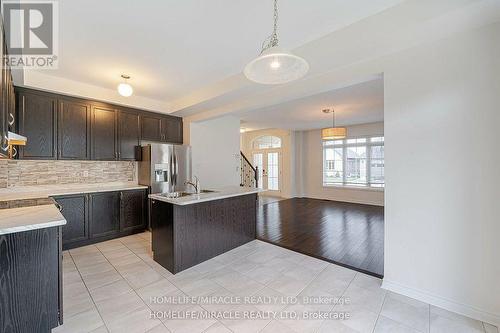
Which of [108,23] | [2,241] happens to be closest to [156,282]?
[2,241]

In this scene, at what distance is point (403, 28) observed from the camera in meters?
2.07

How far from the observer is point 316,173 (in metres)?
8.40

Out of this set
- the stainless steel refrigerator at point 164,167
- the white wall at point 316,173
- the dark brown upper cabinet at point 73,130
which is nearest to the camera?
the dark brown upper cabinet at point 73,130

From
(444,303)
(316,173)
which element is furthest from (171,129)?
(316,173)

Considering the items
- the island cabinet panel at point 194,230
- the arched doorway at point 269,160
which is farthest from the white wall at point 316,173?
the island cabinet panel at point 194,230

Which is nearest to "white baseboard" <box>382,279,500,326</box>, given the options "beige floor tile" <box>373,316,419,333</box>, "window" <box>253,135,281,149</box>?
"beige floor tile" <box>373,316,419,333</box>

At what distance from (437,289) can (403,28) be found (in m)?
2.50

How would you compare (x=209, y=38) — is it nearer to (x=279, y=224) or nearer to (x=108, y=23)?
(x=108, y=23)

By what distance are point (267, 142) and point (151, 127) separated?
5651 millimetres

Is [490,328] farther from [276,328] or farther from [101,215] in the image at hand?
[101,215]

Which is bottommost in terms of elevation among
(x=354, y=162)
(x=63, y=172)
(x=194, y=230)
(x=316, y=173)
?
(x=194, y=230)

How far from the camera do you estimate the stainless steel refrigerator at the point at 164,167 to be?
13.8 ft

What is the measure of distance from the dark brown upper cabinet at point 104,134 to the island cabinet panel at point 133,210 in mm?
783

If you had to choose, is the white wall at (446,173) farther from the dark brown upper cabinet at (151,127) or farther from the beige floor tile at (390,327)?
the dark brown upper cabinet at (151,127)
